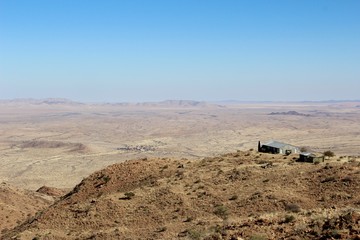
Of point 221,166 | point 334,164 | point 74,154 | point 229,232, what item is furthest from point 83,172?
point 229,232

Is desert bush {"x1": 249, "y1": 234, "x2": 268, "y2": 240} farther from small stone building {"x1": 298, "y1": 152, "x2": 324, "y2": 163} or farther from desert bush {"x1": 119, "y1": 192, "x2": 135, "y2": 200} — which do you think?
small stone building {"x1": 298, "y1": 152, "x2": 324, "y2": 163}

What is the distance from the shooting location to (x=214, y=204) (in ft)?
83.9

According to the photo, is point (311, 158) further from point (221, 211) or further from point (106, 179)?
point (106, 179)

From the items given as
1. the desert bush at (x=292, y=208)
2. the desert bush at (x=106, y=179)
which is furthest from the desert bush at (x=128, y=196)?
the desert bush at (x=292, y=208)

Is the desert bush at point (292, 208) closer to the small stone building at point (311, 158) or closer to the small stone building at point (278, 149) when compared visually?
the small stone building at point (311, 158)

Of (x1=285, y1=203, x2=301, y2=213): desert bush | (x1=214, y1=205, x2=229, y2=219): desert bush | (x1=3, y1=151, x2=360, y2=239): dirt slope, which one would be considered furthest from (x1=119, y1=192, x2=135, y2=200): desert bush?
(x1=285, y1=203, x2=301, y2=213): desert bush

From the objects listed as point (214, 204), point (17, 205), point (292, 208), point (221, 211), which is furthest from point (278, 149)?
point (17, 205)

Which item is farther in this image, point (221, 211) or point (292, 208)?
point (221, 211)

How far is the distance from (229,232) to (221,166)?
16.5 m

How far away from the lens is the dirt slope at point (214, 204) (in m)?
18.3

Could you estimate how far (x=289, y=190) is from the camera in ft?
84.6

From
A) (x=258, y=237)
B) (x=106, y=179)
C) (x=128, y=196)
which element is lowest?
(x=106, y=179)

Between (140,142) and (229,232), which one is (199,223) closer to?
(229,232)

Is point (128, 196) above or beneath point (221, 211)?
beneath
